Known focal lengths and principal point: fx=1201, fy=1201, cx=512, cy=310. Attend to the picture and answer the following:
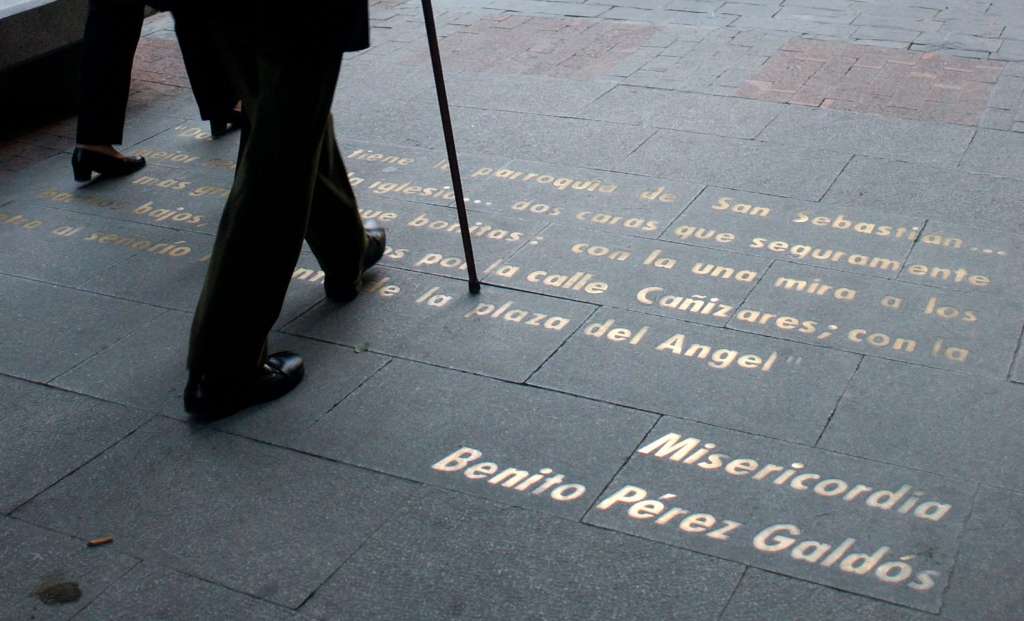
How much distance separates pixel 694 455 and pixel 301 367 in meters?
1.40

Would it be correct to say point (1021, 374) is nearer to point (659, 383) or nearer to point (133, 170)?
point (659, 383)

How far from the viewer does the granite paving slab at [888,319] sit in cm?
409

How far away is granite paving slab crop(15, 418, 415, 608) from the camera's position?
3.20 meters

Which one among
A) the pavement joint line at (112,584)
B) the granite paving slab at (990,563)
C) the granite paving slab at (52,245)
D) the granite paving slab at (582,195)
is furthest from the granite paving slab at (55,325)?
the granite paving slab at (990,563)

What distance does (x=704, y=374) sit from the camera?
401 cm

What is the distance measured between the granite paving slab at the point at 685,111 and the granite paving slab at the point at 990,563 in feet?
10.6

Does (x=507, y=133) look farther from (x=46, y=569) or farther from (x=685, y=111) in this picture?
(x=46, y=569)

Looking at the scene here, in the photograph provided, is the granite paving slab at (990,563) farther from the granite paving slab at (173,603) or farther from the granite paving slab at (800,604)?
the granite paving slab at (173,603)

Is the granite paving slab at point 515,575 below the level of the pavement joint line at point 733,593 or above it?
above

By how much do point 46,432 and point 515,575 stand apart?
68.2 inches

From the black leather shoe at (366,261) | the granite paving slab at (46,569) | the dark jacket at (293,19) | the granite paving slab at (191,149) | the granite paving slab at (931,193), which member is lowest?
the granite paving slab at (931,193)

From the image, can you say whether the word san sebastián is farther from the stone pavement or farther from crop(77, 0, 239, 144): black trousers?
crop(77, 0, 239, 144): black trousers

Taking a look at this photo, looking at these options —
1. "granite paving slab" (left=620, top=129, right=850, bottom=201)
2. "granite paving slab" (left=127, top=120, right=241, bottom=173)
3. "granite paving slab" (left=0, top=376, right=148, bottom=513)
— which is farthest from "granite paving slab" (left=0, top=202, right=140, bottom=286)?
"granite paving slab" (left=620, top=129, right=850, bottom=201)

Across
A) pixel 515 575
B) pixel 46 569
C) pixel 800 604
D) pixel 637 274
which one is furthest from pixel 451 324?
pixel 800 604
